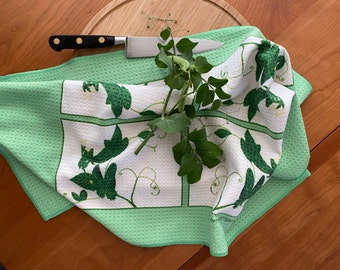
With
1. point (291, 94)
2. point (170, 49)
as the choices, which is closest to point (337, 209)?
point (291, 94)

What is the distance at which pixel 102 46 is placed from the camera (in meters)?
0.58

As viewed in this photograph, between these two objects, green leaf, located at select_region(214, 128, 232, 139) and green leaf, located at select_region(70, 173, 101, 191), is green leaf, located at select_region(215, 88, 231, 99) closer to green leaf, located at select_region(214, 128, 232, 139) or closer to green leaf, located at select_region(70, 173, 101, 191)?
green leaf, located at select_region(214, 128, 232, 139)

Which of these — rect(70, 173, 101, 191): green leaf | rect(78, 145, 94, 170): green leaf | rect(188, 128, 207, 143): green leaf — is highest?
rect(188, 128, 207, 143): green leaf

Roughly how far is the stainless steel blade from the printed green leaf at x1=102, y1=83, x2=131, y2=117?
0.17 feet

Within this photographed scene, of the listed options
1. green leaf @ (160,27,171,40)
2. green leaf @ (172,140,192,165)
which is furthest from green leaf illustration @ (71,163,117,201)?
green leaf @ (160,27,171,40)

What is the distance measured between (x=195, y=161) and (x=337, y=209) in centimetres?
26

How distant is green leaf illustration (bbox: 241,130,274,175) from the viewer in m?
0.60

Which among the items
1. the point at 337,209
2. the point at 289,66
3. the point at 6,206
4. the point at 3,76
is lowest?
the point at 6,206

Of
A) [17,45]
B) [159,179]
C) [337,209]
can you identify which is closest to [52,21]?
[17,45]

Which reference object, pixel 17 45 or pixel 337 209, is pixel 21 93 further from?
pixel 337 209

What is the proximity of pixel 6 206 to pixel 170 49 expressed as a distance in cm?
35

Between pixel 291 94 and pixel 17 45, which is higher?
pixel 291 94

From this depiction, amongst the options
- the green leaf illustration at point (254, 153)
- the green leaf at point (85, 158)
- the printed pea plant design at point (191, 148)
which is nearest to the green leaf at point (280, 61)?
the printed pea plant design at point (191, 148)

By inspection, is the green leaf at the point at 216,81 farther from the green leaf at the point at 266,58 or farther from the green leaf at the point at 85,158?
the green leaf at the point at 85,158
